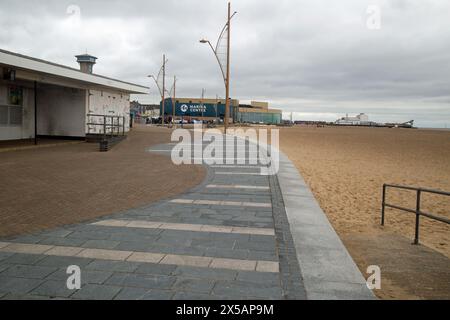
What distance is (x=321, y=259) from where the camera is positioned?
15.8 ft

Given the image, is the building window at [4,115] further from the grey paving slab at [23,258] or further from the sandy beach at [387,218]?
the grey paving slab at [23,258]

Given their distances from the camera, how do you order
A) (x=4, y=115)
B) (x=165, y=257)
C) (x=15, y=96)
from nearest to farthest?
(x=165, y=257), (x=4, y=115), (x=15, y=96)

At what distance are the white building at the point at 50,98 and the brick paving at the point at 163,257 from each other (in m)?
12.0

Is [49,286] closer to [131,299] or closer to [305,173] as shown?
[131,299]

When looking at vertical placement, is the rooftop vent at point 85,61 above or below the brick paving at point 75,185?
above

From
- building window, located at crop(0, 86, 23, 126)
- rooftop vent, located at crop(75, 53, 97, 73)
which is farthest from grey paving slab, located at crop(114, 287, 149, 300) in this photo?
rooftop vent, located at crop(75, 53, 97, 73)

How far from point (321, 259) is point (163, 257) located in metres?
1.92

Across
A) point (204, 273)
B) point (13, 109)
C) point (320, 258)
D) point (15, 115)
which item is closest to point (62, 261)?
point (204, 273)

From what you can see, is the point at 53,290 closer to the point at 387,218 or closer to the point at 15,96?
the point at 387,218

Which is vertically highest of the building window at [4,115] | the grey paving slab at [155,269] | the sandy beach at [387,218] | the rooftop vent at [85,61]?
the rooftop vent at [85,61]

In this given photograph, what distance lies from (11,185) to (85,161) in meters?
4.84

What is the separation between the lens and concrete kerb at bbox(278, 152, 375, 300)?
3.87 metres

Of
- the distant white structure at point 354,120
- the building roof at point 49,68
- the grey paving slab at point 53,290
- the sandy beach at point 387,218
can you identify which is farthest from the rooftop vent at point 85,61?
the distant white structure at point 354,120

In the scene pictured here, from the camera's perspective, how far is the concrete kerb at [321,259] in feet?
12.7
